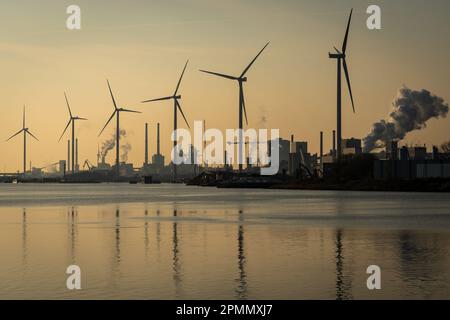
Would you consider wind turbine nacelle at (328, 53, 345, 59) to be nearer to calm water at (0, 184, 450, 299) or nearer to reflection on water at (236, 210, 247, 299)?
calm water at (0, 184, 450, 299)

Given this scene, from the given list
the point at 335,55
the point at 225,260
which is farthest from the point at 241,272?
the point at 335,55

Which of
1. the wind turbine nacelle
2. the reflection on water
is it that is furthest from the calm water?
the wind turbine nacelle

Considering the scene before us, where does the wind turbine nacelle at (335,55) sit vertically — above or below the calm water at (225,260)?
above

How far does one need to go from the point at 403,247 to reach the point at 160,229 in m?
18.2

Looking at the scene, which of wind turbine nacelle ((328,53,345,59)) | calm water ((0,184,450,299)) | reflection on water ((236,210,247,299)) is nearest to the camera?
reflection on water ((236,210,247,299))

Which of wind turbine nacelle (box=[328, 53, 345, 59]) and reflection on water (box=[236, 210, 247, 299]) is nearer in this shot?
reflection on water (box=[236, 210, 247, 299])

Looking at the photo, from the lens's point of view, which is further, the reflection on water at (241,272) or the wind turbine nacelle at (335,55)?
the wind turbine nacelle at (335,55)

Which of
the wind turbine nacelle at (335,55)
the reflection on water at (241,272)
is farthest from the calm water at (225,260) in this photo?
the wind turbine nacelle at (335,55)

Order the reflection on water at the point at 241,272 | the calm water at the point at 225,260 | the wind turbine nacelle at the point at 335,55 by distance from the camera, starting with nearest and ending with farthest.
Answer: the reflection on water at the point at 241,272, the calm water at the point at 225,260, the wind turbine nacelle at the point at 335,55

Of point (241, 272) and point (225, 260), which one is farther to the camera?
point (225, 260)

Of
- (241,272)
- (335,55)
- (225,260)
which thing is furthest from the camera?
(335,55)

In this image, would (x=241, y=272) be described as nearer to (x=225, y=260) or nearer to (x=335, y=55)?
(x=225, y=260)

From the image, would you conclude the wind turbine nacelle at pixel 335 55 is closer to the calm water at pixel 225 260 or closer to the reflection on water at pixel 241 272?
the calm water at pixel 225 260

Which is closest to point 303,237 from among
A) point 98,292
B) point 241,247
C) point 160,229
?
point 241,247
